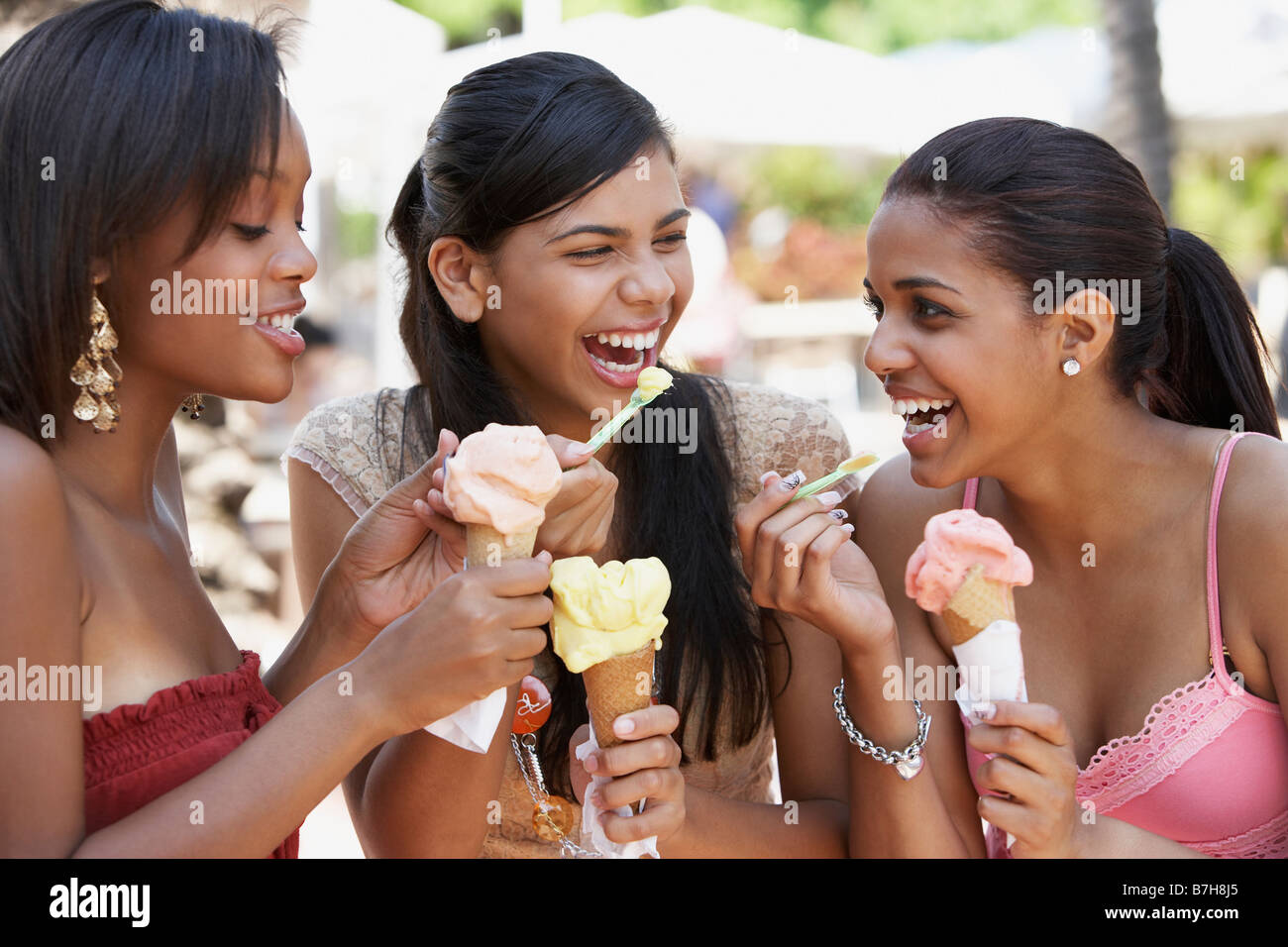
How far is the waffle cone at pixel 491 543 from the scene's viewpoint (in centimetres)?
216

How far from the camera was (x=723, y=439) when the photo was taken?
3254 millimetres

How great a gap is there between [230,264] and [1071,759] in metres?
1.78

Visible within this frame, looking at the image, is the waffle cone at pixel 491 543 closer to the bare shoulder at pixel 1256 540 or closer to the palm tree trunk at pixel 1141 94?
the bare shoulder at pixel 1256 540

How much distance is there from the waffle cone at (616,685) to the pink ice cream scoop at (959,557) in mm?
538

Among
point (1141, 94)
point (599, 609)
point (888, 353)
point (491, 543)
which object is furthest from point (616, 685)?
point (1141, 94)

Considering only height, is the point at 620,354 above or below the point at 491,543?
above

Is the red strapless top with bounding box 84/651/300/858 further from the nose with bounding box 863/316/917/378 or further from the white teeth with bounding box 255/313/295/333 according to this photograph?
the nose with bounding box 863/316/917/378

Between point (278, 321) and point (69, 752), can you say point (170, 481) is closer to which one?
point (278, 321)

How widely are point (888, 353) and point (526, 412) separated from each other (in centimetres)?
105

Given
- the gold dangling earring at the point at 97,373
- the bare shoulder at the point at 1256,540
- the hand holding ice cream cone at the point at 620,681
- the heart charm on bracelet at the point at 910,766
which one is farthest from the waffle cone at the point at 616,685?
the bare shoulder at the point at 1256,540

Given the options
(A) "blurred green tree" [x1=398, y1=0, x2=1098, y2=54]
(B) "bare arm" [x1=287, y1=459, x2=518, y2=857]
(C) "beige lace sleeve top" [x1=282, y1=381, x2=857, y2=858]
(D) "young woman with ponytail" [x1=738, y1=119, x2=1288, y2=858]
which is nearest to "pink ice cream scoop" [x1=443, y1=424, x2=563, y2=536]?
(D) "young woman with ponytail" [x1=738, y1=119, x2=1288, y2=858]

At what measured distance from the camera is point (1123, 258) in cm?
262

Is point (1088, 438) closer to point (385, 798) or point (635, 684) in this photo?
point (635, 684)

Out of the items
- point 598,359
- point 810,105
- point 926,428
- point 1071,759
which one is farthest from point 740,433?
point 810,105
